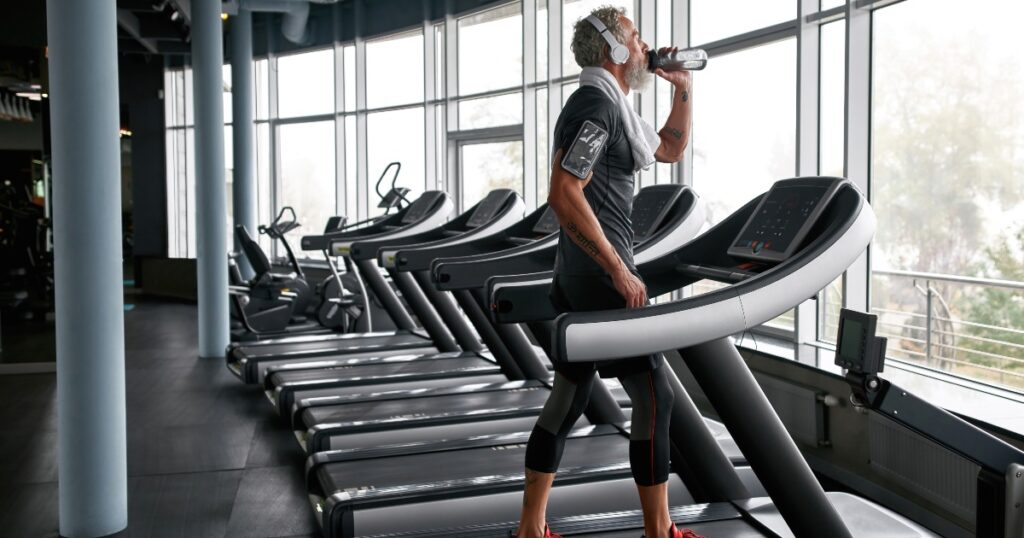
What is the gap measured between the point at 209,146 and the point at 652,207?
4741 millimetres

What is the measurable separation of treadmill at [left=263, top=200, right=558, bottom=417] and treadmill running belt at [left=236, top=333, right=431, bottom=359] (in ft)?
1.39

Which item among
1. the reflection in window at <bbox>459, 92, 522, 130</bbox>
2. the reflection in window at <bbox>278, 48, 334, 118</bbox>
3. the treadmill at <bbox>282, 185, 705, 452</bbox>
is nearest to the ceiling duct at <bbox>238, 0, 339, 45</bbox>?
the reflection in window at <bbox>278, 48, 334, 118</bbox>

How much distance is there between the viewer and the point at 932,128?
4.76m

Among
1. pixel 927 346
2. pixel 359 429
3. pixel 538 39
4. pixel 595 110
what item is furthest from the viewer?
pixel 538 39

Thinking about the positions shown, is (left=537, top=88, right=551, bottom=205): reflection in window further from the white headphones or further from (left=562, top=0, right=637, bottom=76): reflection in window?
the white headphones

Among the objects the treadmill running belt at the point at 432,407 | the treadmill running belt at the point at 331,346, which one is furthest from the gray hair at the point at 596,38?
the treadmill running belt at the point at 331,346

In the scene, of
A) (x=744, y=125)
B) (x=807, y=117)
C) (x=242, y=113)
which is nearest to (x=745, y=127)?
(x=744, y=125)

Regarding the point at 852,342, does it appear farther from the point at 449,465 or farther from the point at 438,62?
the point at 438,62

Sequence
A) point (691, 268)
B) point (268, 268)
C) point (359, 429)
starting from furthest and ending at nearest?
point (268, 268), point (359, 429), point (691, 268)

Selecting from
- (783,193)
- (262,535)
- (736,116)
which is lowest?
(262,535)

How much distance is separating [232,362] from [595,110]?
14.4 ft

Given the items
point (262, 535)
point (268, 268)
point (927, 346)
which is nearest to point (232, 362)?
point (268, 268)

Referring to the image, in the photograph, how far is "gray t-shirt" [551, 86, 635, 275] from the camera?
93.1 inches

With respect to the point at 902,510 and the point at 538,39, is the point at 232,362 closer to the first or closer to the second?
the point at 538,39
